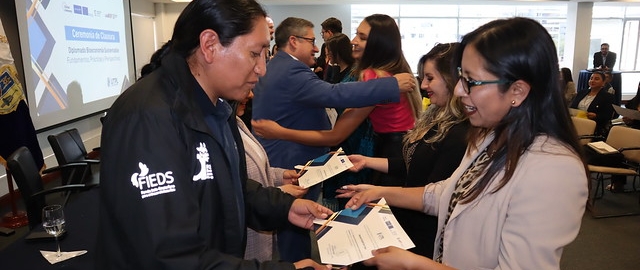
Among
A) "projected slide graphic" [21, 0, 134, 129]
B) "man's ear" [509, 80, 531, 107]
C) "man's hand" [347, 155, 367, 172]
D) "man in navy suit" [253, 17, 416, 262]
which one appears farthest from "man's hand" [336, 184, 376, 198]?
"projected slide graphic" [21, 0, 134, 129]

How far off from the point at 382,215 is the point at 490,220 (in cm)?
37

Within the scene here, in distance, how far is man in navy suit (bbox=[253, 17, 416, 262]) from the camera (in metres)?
2.17

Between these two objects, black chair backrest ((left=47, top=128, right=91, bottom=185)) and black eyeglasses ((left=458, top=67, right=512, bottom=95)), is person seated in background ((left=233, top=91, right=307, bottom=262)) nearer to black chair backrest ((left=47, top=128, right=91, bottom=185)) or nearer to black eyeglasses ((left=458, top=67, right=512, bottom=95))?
black eyeglasses ((left=458, top=67, right=512, bottom=95))

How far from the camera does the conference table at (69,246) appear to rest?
1.77m

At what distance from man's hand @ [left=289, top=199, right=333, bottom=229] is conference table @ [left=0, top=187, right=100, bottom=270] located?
828 millimetres

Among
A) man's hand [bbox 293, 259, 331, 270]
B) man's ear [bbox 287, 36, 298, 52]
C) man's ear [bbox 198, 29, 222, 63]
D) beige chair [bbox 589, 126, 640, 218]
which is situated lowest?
beige chair [bbox 589, 126, 640, 218]

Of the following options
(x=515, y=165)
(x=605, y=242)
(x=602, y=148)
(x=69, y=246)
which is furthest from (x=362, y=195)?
(x=602, y=148)

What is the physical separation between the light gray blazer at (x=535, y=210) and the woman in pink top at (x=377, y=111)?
115 cm

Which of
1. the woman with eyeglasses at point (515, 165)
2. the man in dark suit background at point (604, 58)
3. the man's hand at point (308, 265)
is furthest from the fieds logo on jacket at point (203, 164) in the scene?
the man in dark suit background at point (604, 58)

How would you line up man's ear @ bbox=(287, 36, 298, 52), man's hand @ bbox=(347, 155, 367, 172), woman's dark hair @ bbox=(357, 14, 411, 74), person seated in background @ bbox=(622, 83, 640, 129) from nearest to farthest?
man's hand @ bbox=(347, 155, 367, 172)
woman's dark hair @ bbox=(357, 14, 411, 74)
man's ear @ bbox=(287, 36, 298, 52)
person seated in background @ bbox=(622, 83, 640, 129)

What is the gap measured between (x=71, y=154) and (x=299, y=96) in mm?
2846

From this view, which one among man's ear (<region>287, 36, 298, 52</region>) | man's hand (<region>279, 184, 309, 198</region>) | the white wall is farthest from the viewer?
the white wall

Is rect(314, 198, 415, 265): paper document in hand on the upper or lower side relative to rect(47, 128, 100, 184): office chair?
upper

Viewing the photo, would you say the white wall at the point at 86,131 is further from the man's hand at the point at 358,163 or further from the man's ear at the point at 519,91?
the man's ear at the point at 519,91
